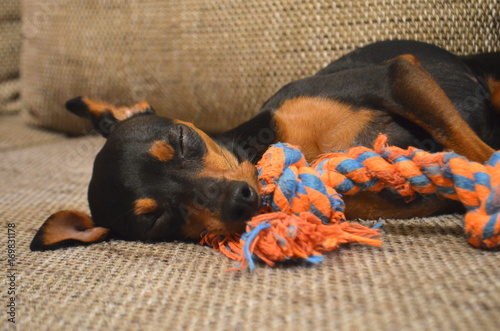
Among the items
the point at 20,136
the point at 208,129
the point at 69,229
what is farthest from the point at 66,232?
the point at 20,136

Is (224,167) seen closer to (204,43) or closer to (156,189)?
(156,189)

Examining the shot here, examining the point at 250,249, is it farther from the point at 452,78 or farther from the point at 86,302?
the point at 452,78

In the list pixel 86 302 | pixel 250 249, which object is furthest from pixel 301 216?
pixel 86 302

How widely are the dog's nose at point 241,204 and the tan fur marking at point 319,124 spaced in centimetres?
48

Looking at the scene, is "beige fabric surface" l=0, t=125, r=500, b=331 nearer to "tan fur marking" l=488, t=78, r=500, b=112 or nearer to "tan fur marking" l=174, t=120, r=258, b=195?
"tan fur marking" l=174, t=120, r=258, b=195

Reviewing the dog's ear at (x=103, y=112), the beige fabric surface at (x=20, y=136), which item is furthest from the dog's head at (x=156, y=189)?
the beige fabric surface at (x=20, y=136)

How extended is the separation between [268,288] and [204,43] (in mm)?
2033

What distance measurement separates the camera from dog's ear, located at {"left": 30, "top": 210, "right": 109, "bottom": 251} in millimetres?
1655

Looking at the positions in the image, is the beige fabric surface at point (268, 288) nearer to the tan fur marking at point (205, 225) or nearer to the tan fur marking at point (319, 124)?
the tan fur marking at point (205, 225)

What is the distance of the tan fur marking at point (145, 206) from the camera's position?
166 cm

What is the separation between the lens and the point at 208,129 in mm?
3191

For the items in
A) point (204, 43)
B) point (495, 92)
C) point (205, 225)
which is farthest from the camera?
point (204, 43)

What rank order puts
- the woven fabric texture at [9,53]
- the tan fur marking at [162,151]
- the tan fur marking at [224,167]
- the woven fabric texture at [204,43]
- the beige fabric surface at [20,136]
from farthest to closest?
the woven fabric texture at [9,53] → the beige fabric surface at [20,136] → the woven fabric texture at [204,43] → the tan fur marking at [162,151] → the tan fur marking at [224,167]

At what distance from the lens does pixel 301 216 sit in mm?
1386
